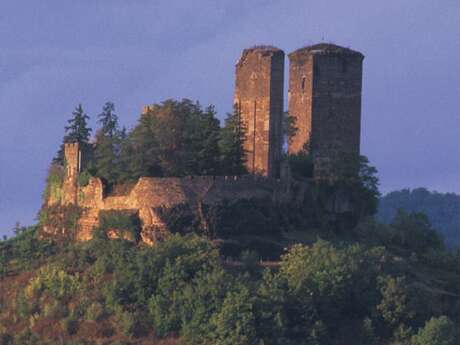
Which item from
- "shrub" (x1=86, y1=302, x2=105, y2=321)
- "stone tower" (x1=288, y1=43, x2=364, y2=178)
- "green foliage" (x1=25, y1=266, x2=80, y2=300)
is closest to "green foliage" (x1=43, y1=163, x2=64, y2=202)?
"green foliage" (x1=25, y1=266, x2=80, y2=300)

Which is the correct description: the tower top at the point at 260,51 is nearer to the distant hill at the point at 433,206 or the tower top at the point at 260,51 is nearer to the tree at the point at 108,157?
the tree at the point at 108,157

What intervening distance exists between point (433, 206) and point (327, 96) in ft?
241

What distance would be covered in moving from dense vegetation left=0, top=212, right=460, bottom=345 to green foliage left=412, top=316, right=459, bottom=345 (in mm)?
40

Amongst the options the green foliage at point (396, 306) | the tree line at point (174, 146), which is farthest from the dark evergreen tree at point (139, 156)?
the green foliage at point (396, 306)

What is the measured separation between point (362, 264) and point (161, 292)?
616 centimetres

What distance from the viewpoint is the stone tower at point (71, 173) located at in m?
66.4

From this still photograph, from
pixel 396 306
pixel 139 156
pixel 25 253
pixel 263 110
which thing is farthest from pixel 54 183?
pixel 396 306

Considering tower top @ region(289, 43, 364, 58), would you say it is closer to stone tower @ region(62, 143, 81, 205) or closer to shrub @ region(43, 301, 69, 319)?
stone tower @ region(62, 143, 81, 205)

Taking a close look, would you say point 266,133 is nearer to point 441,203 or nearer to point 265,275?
point 265,275

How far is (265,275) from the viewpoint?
195ft

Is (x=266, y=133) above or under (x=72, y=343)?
above

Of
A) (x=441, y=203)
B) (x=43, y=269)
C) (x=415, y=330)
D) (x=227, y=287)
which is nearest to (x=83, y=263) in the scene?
(x=43, y=269)

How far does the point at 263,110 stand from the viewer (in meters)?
66.4

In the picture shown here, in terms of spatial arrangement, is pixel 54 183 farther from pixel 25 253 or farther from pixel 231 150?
pixel 231 150
